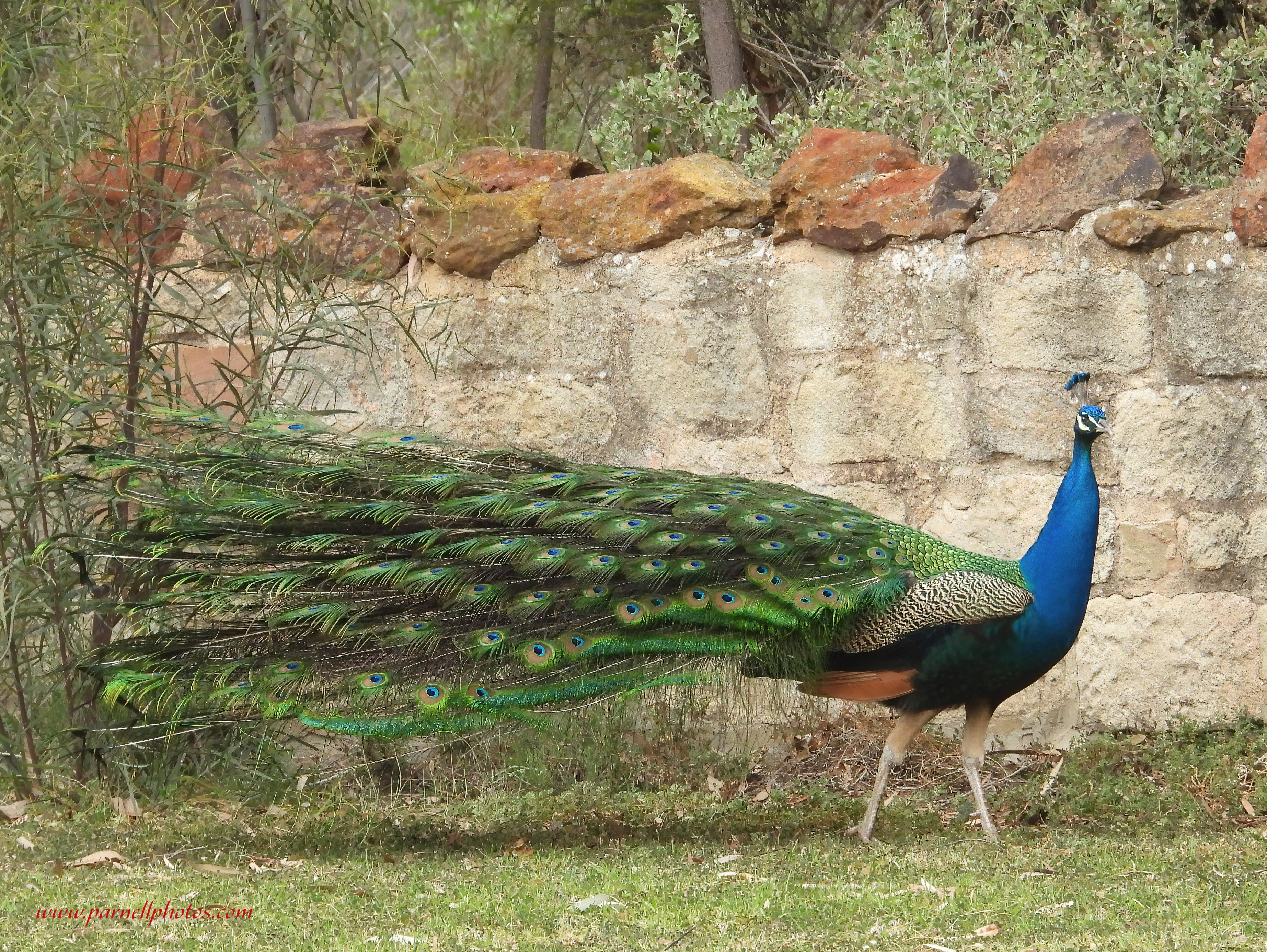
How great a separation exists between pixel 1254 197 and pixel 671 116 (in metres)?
3.09

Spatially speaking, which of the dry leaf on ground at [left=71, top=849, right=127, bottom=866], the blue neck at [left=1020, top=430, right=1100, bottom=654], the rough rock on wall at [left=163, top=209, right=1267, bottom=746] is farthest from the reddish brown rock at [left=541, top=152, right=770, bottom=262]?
the dry leaf on ground at [left=71, top=849, right=127, bottom=866]

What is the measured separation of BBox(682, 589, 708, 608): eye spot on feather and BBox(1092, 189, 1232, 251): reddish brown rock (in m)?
1.98

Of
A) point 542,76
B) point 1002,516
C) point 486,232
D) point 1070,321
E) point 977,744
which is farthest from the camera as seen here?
point 542,76

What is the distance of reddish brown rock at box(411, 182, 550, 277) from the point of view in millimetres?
5910

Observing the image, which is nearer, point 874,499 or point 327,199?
point 874,499

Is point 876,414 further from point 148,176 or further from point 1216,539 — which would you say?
point 148,176

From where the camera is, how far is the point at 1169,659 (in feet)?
16.6

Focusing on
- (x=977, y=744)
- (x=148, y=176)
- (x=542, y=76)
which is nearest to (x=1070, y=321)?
(x=977, y=744)

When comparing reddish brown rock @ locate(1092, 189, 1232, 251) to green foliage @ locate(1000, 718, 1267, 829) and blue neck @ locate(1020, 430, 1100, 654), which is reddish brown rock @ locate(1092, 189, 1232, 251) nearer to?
blue neck @ locate(1020, 430, 1100, 654)

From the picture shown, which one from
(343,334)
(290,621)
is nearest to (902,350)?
(343,334)

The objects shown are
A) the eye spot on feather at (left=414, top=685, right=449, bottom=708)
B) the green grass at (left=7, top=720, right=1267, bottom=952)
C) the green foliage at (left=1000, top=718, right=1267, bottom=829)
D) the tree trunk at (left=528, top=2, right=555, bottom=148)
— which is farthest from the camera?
the tree trunk at (left=528, top=2, right=555, bottom=148)

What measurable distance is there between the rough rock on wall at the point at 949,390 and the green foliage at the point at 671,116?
4.09ft

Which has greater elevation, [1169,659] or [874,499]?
[874,499]

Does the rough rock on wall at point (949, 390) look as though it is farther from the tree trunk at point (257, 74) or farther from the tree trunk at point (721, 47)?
the tree trunk at point (721, 47)
